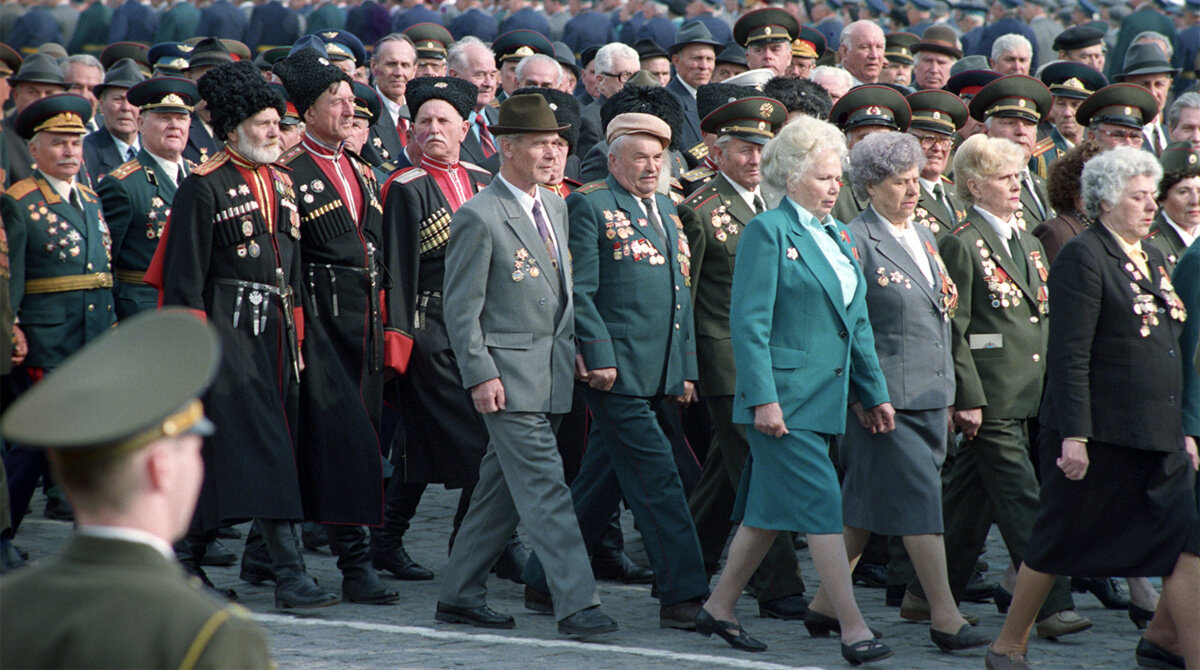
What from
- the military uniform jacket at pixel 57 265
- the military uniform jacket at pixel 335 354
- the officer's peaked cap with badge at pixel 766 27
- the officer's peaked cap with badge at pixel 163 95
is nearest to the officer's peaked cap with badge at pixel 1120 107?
the officer's peaked cap with badge at pixel 766 27

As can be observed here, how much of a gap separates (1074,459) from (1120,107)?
3505mm

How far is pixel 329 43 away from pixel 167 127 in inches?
53.9

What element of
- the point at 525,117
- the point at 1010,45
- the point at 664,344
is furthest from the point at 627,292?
the point at 1010,45

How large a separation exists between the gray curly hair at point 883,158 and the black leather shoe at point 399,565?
266cm

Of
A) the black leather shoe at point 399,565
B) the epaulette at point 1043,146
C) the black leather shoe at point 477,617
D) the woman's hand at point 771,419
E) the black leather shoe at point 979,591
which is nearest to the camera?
the woman's hand at point 771,419

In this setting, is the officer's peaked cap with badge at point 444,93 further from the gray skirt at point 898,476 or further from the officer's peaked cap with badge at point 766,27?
the officer's peaked cap with badge at point 766,27

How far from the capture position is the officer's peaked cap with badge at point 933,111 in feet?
26.7

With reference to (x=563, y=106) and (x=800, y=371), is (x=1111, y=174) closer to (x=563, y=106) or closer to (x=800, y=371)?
(x=800, y=371)

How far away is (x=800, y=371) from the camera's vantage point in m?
5.91

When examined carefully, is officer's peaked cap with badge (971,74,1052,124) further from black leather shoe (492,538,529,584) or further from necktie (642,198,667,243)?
black leather shoe (492,538,529,584)

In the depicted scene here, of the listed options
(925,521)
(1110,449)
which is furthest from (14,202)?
(1110,449)

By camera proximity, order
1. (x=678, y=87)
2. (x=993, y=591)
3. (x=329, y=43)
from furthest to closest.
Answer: (x=678, y=87)
(x=329, y=43)
(x=993, y=591)

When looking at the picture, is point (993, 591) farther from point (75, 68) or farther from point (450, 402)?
point (75, 68)

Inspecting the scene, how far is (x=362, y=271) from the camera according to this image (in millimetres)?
6902
